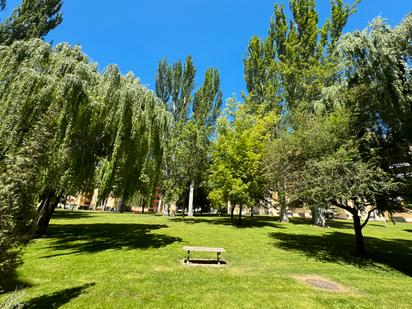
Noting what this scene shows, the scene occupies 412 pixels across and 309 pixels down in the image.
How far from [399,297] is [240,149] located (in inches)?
581

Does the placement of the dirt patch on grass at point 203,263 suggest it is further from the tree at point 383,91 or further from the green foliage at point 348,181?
the tree at point 383,91

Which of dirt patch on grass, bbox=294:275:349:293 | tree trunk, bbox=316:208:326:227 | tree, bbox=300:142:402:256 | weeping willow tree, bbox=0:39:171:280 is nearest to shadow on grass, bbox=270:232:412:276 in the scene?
tree, bbox=300:142:402:256

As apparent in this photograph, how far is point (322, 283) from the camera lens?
8.20 meters

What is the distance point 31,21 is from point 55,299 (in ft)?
68.1

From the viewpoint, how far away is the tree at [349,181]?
10.4m

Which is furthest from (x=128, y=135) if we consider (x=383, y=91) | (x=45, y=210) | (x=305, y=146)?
(x=383, y=91)

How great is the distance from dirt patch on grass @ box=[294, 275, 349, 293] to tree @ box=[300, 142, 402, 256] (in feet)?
11.5

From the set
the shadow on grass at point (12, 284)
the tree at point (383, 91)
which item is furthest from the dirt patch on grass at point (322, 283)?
the shadow on grass at point (12, 284)

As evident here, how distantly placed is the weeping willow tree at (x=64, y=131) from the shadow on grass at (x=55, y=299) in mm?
1313

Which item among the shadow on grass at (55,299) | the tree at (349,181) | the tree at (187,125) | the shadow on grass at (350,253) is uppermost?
the tree at (187,125)

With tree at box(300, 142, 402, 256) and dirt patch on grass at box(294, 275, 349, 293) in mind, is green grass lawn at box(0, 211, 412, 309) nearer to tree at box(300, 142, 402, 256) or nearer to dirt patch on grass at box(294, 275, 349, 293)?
dirt patch on grass at box(294, 275, 349, 293)

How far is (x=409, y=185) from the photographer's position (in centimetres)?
1025

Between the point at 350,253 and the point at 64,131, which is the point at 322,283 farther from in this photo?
the point at 64,131

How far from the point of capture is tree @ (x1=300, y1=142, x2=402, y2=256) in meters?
10.4
